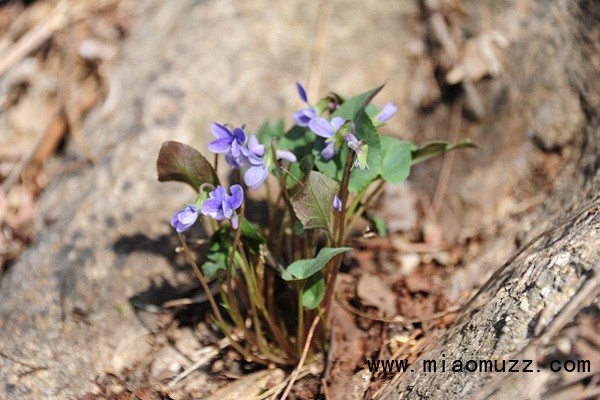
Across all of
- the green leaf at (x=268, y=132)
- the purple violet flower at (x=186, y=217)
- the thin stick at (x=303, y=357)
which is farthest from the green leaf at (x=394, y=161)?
the purple violet flower at (x=186, y=217)

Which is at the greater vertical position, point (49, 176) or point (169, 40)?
point (169, 40)

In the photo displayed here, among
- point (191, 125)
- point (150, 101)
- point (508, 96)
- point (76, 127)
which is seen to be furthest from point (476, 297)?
point (76, 127)

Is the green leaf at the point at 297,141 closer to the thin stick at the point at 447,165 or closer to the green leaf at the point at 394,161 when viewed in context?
the green leaf at the point at 394,161

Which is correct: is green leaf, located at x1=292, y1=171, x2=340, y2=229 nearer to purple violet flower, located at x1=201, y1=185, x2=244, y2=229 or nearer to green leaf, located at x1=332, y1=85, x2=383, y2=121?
purple violet flower, located at x1=201, y1=185, x2=244, y2=229

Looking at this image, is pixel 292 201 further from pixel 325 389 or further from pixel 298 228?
pixel 325 389

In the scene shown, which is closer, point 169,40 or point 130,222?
point 130,222

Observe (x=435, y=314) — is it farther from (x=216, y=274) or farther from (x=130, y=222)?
(x=130, y=222)
